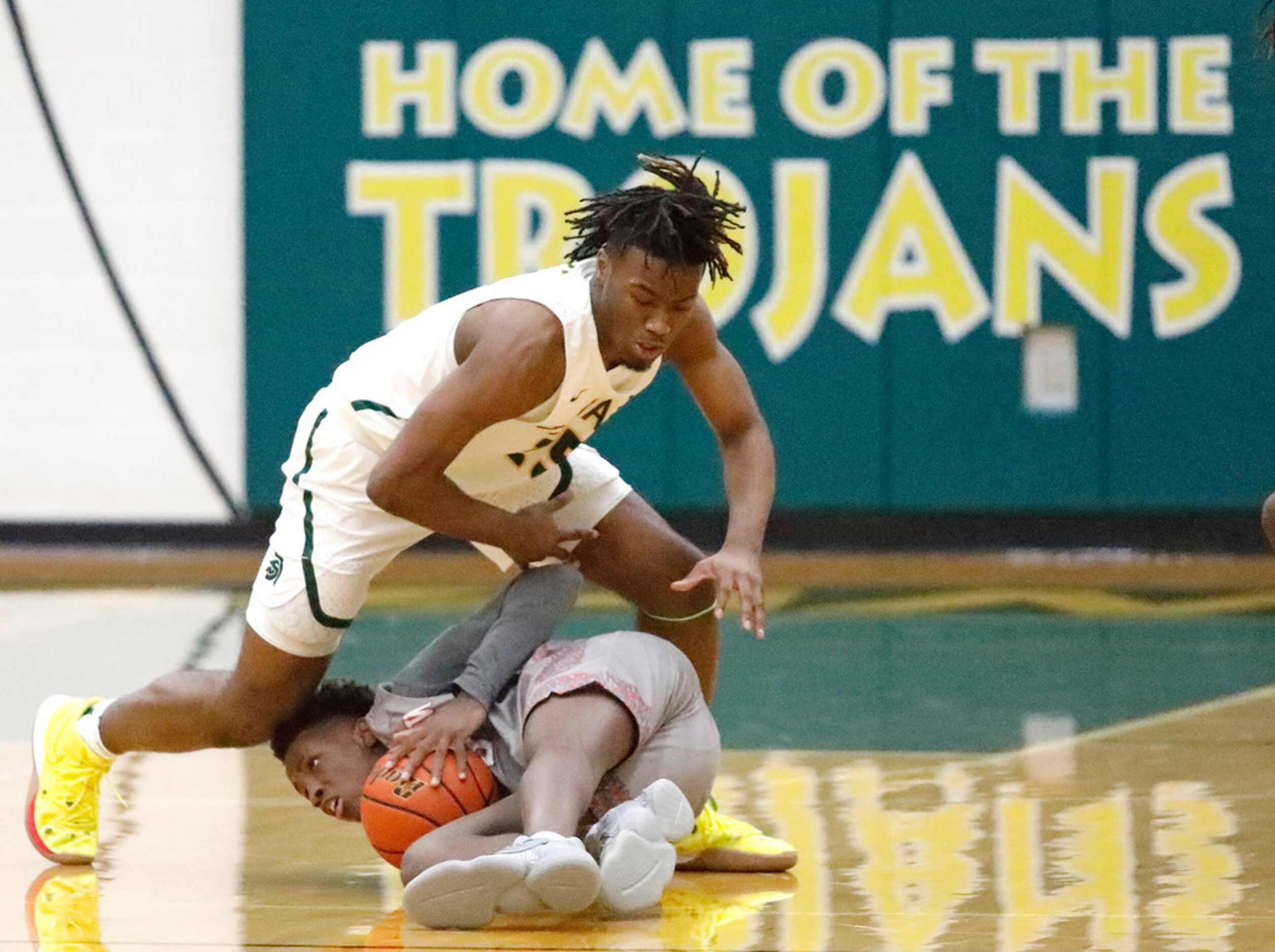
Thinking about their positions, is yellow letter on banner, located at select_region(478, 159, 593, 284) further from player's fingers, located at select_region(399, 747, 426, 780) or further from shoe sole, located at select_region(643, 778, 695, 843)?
shoe sole, located at select_region(643, 778, 695, 843)

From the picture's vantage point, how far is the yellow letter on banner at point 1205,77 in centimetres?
Result: 866

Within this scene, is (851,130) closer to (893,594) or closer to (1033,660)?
(893,594)

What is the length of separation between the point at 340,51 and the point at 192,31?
68 cm

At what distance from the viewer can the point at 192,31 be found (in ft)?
29.5

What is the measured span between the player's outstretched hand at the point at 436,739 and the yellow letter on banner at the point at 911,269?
5.57m

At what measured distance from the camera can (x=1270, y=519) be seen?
3.70 m

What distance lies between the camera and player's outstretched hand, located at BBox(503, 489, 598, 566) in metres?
3.56

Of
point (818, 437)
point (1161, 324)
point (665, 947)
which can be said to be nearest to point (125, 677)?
point (665, 947)

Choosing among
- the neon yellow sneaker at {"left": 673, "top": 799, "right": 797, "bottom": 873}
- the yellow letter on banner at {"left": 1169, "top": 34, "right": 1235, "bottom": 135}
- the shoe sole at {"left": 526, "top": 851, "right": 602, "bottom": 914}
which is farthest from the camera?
the yellow letter on banner at {"left": 1169, "top": 34, "right": 1235, "bottom": 135}

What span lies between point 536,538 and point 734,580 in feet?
1.16

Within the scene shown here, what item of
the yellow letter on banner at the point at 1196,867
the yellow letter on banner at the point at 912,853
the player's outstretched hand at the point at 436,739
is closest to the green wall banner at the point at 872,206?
the yellow letter on banner at the point at 912,853

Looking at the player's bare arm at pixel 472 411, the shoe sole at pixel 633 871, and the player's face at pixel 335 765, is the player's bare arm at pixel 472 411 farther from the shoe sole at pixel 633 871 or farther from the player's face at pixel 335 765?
the shoe sole at pixel 633 871

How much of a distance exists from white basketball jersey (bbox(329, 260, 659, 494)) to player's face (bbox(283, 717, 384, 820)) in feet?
1.70

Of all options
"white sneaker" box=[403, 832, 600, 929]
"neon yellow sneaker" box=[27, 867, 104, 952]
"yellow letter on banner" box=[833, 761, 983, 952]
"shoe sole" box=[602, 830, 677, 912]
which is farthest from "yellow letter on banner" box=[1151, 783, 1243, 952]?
"neon yellow sneaker" box=[27, 867, 104, 952]
